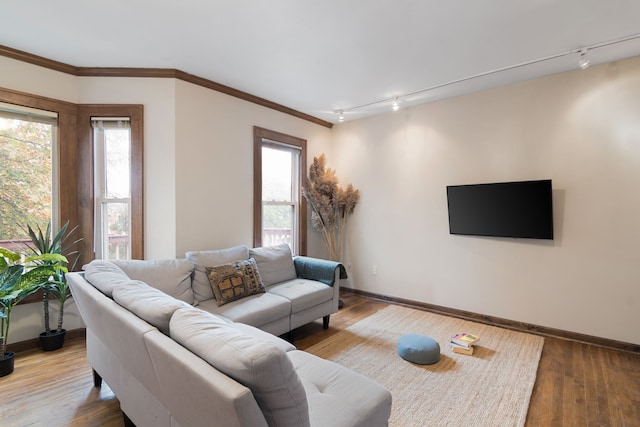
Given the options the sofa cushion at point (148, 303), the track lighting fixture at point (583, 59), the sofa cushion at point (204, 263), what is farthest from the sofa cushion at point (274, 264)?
the track lighting fixture at point (583, 59)

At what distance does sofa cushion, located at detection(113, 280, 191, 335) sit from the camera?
54.6 inches

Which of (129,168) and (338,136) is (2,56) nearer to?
(129,168)

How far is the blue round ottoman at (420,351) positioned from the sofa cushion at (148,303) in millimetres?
2057

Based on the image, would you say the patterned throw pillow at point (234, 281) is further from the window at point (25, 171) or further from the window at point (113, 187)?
the window at point (25, 171)

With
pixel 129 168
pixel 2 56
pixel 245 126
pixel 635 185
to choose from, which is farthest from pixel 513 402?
pixel 2 56

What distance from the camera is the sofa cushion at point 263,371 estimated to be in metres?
0.95

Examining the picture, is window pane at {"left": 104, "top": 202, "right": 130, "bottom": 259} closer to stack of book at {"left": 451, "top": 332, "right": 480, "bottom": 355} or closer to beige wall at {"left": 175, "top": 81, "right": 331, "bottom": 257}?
beige wall at {"left": 175, "top": 81, "right": 331, "bottom": 257}

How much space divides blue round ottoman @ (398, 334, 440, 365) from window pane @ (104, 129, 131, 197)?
129 inches

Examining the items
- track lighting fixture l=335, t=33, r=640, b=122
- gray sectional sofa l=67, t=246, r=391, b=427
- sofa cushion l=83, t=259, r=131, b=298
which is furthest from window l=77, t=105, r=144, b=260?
track lighting fixture l=335, t=33, r=640, b=122

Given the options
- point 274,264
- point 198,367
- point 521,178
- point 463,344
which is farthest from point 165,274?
point 521,178

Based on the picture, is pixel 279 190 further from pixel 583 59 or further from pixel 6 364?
pixel 583 59

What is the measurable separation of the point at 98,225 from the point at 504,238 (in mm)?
4613

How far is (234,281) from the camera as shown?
2.86 m

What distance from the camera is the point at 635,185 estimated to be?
2.87 metres
